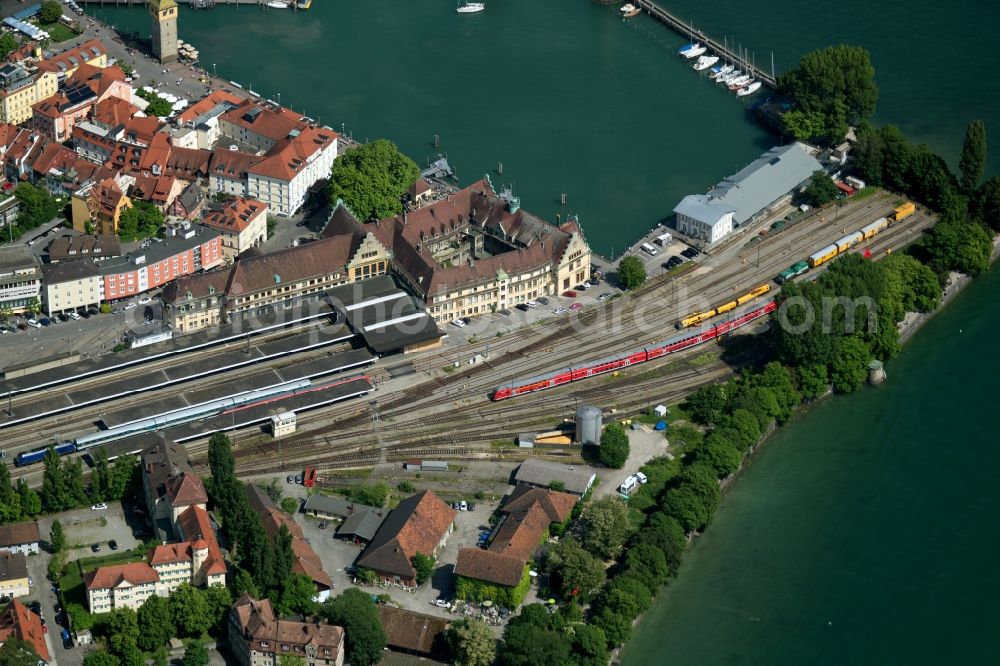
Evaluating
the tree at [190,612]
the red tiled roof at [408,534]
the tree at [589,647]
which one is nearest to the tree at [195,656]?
the tree at [190,612]

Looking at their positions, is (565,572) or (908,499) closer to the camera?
(565,572)

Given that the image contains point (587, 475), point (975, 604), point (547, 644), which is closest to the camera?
point (547, 644)

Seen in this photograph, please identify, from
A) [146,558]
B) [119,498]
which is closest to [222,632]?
[146,558]

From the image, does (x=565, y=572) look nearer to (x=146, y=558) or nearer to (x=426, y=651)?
(x=426, y=651)

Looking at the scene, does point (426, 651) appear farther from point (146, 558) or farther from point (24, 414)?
point (24, 414)

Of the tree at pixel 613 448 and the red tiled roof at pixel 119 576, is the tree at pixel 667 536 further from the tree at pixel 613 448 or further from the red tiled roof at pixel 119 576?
the red tiled roof at pixel 119 576

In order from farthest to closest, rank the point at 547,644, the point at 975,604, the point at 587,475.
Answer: the point at 587,475 → the point at 975,604 → the point at 547,644
